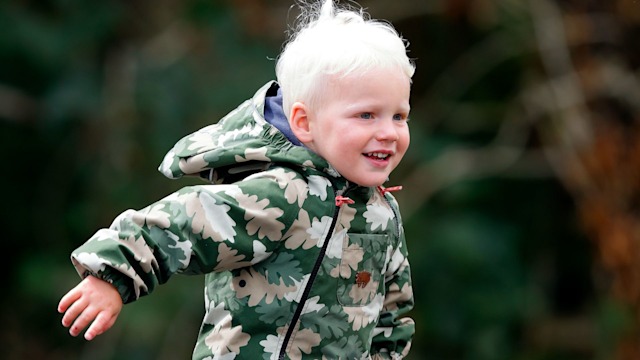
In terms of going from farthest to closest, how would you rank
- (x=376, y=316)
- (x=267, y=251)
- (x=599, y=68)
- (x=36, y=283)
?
(x=36, y=283) → (x=599, y=68) → (x=376, y=316) → (x=267, y=251)

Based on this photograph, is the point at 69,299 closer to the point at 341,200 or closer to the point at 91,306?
the point at 91,306

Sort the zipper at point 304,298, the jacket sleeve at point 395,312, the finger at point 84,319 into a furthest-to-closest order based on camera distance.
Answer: the jacket sleeve at point 395,312 < the zipper at point 304,298 < the finger at point 84,319

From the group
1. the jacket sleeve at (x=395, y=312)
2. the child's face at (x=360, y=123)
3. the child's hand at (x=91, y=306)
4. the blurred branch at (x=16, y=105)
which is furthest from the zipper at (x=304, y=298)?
the blurred branch at (x=16, y=105)

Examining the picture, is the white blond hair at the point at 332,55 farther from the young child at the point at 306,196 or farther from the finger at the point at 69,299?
the finger at the point at 69,299

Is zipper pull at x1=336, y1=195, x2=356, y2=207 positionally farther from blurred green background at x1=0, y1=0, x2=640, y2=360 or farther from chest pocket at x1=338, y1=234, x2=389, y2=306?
blurred green background at x1=0, y1=0, x2=640, y2=360

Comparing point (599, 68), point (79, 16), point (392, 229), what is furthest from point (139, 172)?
point (392, 229)

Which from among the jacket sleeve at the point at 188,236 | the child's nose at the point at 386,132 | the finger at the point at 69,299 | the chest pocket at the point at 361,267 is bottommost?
the chest pocket at the point at 361,267

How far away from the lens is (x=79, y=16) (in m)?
8.73

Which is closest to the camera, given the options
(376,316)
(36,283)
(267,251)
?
(267,251)

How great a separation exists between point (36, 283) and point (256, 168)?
19.8 feet

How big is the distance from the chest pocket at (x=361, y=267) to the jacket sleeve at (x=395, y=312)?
102 millimetres

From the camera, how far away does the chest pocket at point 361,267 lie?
2.78 m

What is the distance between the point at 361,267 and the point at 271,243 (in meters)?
0.22

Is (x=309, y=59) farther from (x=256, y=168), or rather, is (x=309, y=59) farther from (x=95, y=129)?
(x=95, y=129)
